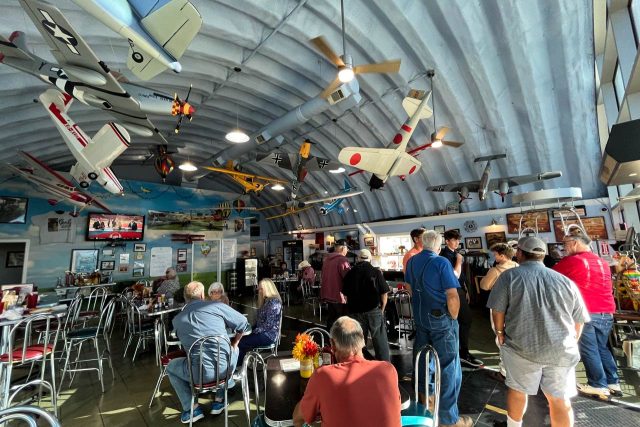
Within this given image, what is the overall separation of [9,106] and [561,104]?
12255mm

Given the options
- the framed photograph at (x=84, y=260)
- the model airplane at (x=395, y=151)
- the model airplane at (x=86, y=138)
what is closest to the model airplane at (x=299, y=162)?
the model airplane at (x=395, y=151)

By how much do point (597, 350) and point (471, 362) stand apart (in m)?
1.48

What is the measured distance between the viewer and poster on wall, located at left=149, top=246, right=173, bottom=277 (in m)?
11.2

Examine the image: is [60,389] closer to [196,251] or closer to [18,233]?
[18,233]

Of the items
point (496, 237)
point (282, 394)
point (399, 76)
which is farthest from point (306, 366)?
point (496, 237)

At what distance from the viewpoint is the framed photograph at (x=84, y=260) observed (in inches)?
374

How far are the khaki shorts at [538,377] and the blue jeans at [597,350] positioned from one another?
1.42 m

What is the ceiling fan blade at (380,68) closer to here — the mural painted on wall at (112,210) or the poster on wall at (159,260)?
the mural painted on wall at (112,210)

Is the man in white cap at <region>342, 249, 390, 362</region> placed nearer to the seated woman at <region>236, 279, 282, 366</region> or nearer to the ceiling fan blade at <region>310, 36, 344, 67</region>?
the seated woman at <region>236, 279, 282, 366</region>

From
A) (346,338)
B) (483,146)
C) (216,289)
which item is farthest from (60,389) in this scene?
(483,146)

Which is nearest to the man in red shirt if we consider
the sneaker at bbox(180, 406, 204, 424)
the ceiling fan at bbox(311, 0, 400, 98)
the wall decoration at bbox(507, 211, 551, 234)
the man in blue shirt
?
the man in blue shirt

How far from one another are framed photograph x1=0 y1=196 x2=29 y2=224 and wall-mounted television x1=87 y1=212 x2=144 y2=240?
5.53ft

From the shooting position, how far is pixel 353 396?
127 centimetres

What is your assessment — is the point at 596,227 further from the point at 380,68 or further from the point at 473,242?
the point at 380,68
